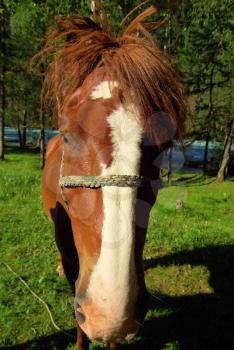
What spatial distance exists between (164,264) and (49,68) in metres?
4.39

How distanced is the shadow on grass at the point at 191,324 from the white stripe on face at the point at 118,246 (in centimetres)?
236

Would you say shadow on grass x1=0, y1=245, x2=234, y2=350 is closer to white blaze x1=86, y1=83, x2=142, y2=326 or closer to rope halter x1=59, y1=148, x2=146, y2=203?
white blaze x1=86, y1=83, x2=142, y2=326

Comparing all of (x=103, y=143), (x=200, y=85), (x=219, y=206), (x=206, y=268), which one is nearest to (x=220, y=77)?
(x=200, y=85)

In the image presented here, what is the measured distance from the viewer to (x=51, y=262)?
612 centimetres

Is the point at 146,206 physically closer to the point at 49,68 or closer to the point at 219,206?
the point at 49,68

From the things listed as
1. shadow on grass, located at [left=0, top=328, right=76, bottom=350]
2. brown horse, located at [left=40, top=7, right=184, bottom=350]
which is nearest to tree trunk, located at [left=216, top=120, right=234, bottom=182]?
shadow on grass, located at [left=0, top=328, right=76, bottom=350]

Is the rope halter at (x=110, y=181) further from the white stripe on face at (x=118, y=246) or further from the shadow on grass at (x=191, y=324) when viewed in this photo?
the shadow on grass at (x=191, y=324)

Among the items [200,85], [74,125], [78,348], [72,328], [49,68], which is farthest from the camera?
[200,85]

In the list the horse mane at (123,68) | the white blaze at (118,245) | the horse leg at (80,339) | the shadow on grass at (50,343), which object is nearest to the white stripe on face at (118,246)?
the white blaze at (118,245)

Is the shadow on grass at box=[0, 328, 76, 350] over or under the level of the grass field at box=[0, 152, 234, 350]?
over

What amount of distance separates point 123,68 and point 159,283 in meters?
4.14

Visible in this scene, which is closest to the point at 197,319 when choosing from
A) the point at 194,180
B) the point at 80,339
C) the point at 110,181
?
the point at 80,339

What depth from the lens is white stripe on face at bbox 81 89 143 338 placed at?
6.31 feet

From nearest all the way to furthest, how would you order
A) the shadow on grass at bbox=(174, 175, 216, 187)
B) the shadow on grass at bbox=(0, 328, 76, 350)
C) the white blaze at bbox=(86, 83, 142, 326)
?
the white blaze at bbox=(86, 83, 142, 326)
the shadow on grass at bbox=(0, 328, 76, 350)
the shadow on grass at bbox=(174, 175, 216, 187)
